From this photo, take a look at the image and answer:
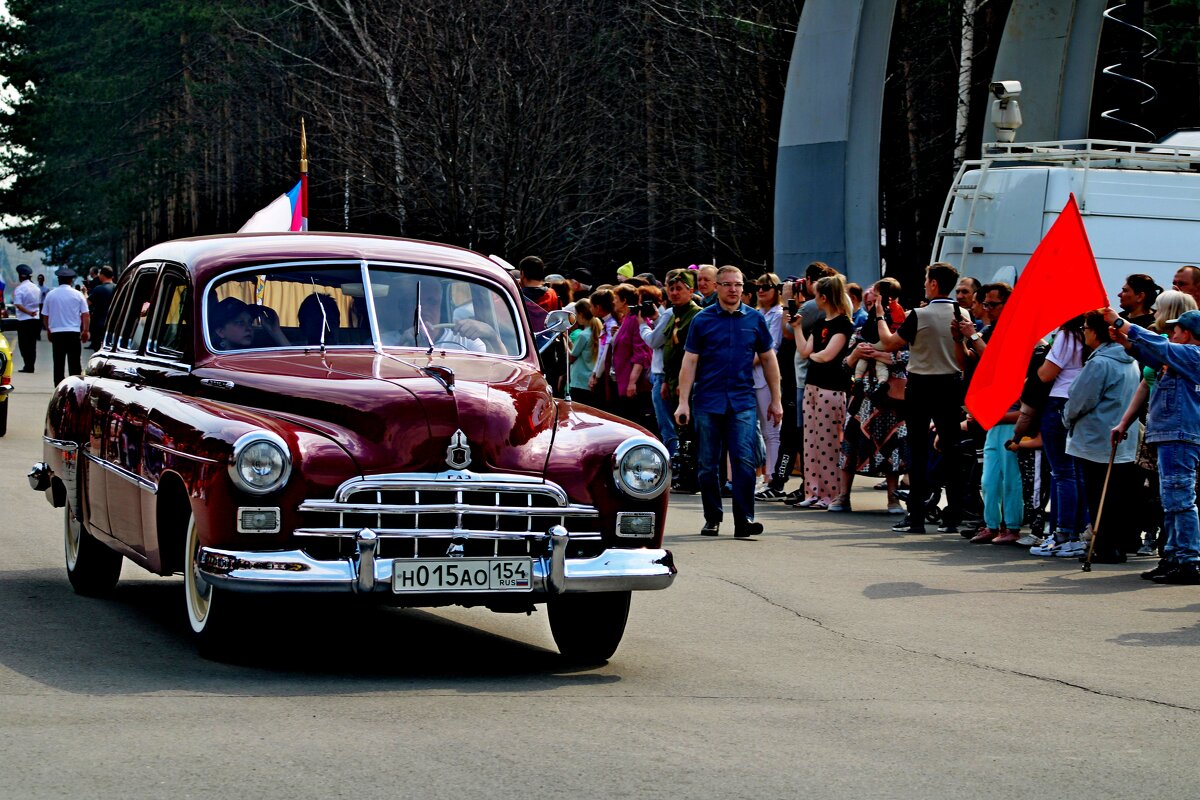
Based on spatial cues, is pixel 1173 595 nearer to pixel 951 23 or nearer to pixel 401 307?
pixel 401 307

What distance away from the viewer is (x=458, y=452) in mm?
7754

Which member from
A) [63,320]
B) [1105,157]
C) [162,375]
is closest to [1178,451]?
[162,375]

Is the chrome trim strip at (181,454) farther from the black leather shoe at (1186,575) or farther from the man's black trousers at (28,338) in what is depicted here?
the man's black trousers at (28,338)

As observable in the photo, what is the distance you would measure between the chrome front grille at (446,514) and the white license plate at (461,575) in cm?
8

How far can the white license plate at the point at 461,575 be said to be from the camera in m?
7.55

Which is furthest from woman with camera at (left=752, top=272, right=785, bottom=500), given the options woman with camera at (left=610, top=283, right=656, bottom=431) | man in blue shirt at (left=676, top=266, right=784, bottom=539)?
man in blue shirt at (left=676, top=266, right=784, bottom=539)

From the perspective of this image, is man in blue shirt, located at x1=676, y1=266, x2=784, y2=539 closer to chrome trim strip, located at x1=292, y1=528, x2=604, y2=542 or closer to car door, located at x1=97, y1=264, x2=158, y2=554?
car door, located at x1=97, y1=264, x2=158, y2=554

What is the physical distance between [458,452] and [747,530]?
6.28 meters

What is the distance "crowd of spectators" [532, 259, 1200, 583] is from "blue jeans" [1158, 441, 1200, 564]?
0.01m

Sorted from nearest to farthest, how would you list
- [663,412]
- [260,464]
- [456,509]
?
[260,464], [456,509], [663,412]

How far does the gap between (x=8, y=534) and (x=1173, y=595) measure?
7.55m

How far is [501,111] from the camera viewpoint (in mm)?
35844

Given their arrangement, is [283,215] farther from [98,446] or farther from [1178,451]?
[1178,451]

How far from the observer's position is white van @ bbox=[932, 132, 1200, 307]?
57.1 ft
